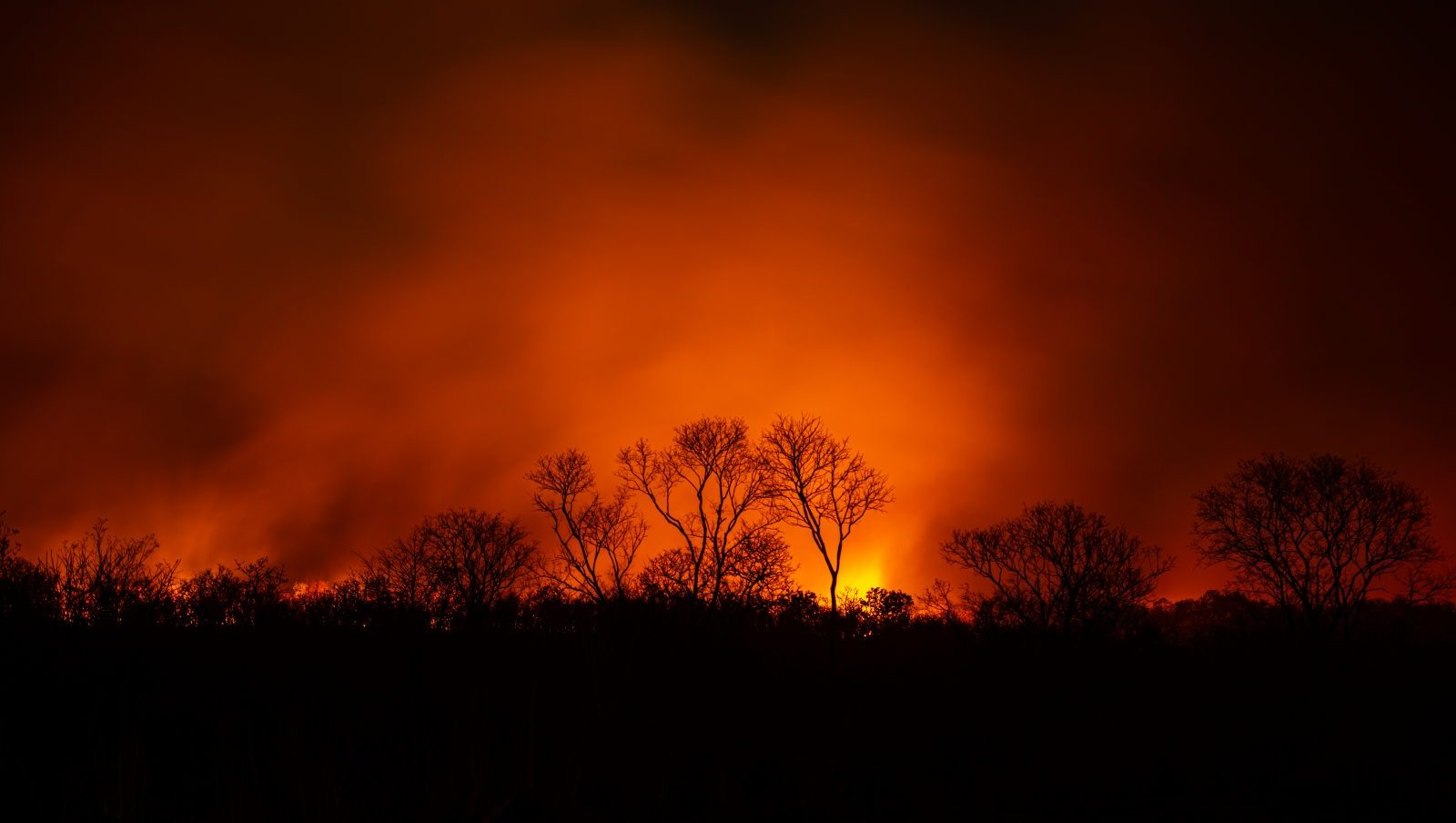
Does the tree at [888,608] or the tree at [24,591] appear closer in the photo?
the tree at [24,591]

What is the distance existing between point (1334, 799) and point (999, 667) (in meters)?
39.5

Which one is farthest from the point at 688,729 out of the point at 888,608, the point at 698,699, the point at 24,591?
the point at 888,608

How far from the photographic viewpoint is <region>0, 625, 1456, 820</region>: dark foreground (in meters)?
18.4

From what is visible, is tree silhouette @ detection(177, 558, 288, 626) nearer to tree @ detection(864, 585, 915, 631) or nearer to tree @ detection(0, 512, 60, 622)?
tree @ detection(0, 512, 60, 622)

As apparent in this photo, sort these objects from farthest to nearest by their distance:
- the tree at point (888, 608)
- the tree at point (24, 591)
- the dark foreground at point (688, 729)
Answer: the tree at point (888, 608) < the tree at point (24, 591) < the dark foreground at point (688, 729)

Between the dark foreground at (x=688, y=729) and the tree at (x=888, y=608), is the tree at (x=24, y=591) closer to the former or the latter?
the dark foreground at (x=688, y=729)

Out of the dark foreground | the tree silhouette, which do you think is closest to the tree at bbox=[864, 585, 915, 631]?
the dark foreground

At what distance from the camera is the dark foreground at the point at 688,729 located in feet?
60.5

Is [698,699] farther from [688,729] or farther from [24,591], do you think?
[24,591]

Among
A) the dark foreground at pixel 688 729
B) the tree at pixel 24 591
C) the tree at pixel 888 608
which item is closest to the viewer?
the dark foreground at pixel 688 729

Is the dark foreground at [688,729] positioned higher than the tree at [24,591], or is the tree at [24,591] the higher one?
the tree at [24,591]

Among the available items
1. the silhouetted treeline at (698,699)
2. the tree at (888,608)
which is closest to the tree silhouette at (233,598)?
the silhouetted treeline at (698,699)

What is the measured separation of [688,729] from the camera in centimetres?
3638

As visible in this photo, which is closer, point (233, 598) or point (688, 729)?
point (688, 729)
